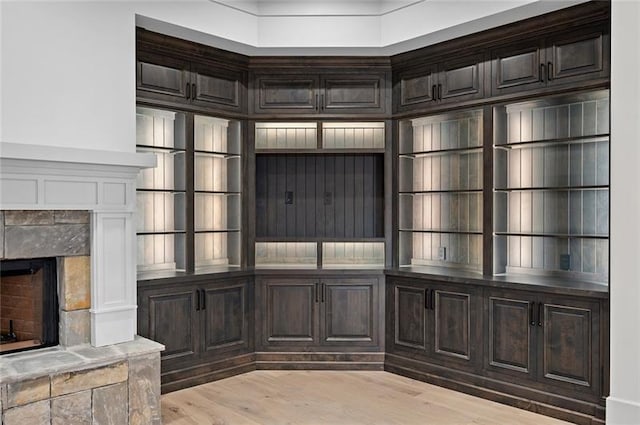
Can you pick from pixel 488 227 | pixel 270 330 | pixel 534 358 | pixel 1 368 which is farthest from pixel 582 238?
pixel 1 368

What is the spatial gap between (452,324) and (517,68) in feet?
6.67

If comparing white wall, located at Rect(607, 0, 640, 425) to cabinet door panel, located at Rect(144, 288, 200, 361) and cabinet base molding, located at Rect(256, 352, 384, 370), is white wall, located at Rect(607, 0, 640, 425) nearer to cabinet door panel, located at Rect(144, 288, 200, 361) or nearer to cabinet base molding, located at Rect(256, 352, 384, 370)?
cabinet base molding, located at Rect(256, 352, 384, 370)

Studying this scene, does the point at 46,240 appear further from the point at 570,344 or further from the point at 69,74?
the point at 570,344

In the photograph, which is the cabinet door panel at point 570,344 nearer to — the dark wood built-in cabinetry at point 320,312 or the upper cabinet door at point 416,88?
the dark wood built-in cabinetry at point 320,312

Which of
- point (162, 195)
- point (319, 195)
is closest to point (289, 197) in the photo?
point (319, 195)

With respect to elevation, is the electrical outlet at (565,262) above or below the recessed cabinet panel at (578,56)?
below

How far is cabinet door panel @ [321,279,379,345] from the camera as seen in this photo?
509 centimetres

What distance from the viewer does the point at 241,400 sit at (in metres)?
4.34

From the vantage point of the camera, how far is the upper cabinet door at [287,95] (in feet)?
17.0

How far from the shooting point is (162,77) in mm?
4598

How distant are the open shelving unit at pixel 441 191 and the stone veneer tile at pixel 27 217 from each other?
2.89m

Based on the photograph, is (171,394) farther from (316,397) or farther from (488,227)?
(488,227)

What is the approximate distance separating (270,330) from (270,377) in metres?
0.42

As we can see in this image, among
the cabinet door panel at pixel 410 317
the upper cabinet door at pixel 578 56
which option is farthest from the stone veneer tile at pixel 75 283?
the upper cabinet door at pixel 578 56
